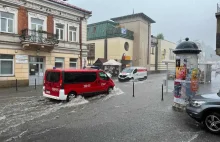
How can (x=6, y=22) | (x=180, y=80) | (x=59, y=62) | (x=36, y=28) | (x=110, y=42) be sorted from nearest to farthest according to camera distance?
(x=180, y=80) → (x=6, y=22) → (x=36, y=28) → (x=59, y=62) → (x=110, y=42)

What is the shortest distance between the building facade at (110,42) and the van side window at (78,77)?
77.2ft

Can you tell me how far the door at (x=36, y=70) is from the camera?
18.9m

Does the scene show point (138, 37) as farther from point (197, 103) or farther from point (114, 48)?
point (197, 103)

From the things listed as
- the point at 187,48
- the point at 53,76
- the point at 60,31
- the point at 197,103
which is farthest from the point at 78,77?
the point at 60,31

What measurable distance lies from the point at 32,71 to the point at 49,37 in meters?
3.84

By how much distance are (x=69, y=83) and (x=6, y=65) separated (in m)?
9.23

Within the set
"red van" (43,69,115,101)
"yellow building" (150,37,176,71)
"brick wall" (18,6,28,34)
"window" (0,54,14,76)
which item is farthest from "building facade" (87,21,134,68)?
"red van" (43,69,115,101)

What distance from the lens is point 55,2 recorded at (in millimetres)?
19812

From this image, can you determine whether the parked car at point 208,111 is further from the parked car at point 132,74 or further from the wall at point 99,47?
the wall at point 99,47

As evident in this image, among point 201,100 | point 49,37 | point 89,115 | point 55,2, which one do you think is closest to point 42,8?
point 55,2

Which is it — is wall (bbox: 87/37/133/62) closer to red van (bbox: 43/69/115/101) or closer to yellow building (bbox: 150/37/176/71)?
yellow building (bbox: 150/37/176/71)

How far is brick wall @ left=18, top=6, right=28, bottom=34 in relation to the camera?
17547 mm

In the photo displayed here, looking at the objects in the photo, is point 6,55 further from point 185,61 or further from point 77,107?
point 185,61

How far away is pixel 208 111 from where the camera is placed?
592 cm
